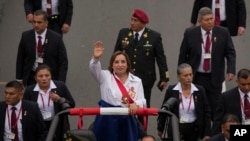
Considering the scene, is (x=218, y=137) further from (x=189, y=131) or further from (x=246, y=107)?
(x=189, y=131)

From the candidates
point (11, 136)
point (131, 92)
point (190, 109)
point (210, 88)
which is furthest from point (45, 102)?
point (210, 88)

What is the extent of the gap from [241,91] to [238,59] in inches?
175

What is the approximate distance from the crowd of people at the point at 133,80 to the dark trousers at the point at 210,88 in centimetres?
1

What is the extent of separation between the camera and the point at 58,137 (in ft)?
43.5

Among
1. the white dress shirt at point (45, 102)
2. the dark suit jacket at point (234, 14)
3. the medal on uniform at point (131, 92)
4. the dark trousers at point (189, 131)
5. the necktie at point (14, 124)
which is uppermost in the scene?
the dark suit jacket at point (234, 14)

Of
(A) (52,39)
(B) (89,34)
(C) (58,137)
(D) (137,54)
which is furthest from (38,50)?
(B) (89,34)

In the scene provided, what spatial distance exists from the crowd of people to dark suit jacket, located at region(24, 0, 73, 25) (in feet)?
0.05

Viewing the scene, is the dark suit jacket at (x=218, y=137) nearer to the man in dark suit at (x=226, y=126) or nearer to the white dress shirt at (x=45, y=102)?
the man in dark suit at (x=226, y=126)

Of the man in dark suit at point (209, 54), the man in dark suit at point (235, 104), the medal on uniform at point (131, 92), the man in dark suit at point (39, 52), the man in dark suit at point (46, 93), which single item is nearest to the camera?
the medal on uniform at point (131, 92)

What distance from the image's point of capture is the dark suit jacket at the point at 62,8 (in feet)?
54.9

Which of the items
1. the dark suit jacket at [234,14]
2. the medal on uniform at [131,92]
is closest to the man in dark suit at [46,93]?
the medal on uniform at [131,92]

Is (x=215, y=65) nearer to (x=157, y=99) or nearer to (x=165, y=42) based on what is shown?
(x=157, y=99)

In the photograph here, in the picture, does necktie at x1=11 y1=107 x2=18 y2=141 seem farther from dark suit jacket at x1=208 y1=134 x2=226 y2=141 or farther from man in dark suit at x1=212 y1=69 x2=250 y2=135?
man in dark suit at x1=212 y1=69 x2=250 y2=135

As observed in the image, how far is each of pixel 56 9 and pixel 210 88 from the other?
3106mm
